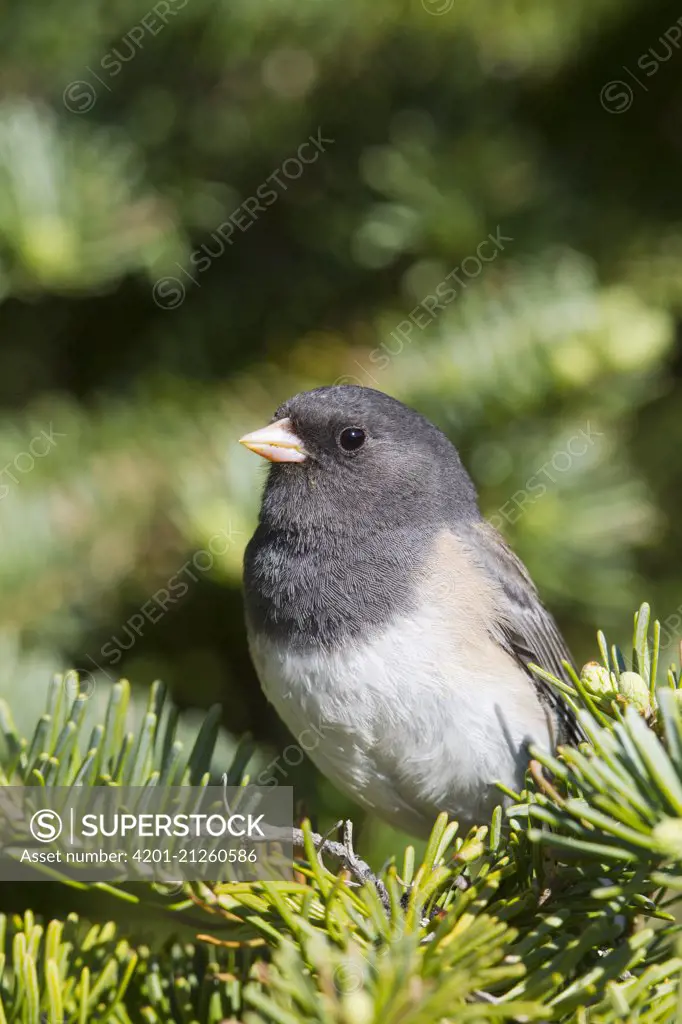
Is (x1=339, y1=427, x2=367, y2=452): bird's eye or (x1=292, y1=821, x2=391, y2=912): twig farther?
(x1=339, y1=427, x2=367, y2=452): bird's eye

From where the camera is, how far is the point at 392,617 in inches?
48.4

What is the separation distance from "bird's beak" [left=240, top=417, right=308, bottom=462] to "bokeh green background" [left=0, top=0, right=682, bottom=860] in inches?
5.6

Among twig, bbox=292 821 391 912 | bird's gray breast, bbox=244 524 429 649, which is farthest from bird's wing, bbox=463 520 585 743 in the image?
twig, bbox=292 821 391 912

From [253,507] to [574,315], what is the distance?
588 mm

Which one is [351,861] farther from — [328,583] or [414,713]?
[328,583]

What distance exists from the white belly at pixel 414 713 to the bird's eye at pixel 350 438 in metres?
0.30

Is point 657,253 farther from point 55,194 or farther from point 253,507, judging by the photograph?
point 55,194

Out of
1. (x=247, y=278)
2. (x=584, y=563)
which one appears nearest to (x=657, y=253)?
(x=584, y=563)

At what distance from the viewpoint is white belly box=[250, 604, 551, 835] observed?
1184 millimetres

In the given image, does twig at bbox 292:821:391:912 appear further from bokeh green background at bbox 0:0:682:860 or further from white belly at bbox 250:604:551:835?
bokeh green background at bbox 0:0:682:860

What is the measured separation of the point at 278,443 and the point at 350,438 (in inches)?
4.5

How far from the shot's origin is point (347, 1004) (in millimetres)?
572

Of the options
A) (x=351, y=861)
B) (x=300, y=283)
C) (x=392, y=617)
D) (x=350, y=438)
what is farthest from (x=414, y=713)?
(x=300, y=283)

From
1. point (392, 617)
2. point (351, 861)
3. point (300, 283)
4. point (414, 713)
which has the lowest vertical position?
point (351, 861)
